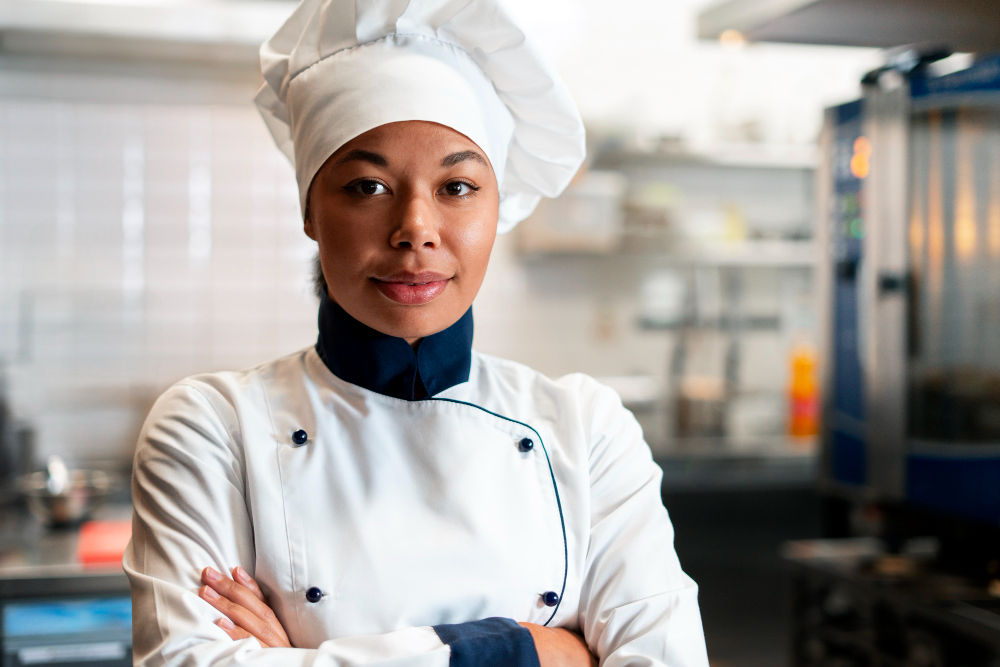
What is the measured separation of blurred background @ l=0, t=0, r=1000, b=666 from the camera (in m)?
2.15

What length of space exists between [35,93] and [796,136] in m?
3.08

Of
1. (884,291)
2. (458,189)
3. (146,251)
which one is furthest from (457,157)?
(146,251)

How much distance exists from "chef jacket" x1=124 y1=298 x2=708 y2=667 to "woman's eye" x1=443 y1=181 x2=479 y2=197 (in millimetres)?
174

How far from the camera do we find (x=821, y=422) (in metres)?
2.53

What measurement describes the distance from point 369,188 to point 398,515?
1.20 feet

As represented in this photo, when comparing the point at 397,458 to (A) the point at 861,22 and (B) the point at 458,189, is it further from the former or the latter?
(A) the point at 861,22

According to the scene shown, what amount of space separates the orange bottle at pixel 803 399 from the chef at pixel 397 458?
3.20 meters

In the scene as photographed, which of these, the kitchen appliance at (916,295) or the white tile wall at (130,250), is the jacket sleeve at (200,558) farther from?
the white tile wall at (130,250)

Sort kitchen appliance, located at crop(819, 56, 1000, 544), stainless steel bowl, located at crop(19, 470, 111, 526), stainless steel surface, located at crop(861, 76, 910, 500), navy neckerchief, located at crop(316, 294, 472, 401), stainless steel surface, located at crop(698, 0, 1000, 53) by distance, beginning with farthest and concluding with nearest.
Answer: stainless steel bowl, located at crop(19, 470, 111, 526)
stainless steel surface, located at crop(861, 76, 910, 500)
kitchen appliance, located at crop(819, 56, 1000, 544)
stainless steel surface, located at crop(698, 0, 1000, 53)
navy neckerchief, located at crop(316, 294, 472, 401)

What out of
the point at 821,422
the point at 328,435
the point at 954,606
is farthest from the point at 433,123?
the point at 821,422

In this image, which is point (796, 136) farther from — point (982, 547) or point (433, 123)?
point (433, 123)

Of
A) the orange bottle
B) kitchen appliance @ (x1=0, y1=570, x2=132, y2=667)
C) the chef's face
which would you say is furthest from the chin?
the orange bottle

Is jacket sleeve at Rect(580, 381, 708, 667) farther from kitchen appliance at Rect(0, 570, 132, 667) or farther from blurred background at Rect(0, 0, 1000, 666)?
kitchen appliance at Rect(0, 570, 132, 667)

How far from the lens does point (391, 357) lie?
1.14 m
